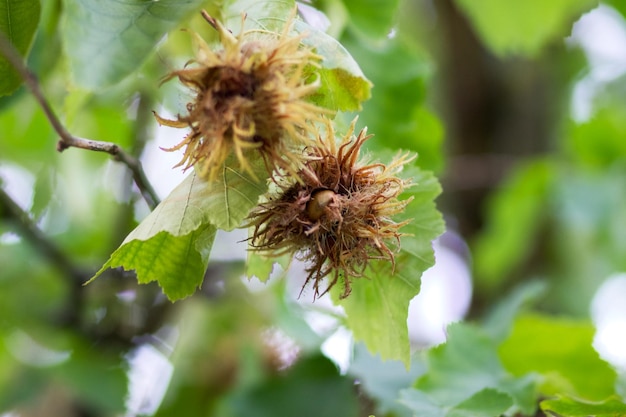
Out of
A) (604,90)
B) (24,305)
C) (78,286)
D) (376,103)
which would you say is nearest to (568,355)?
(376,103)

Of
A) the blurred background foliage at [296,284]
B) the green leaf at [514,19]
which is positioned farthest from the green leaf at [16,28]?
the green leaf at [514,19]

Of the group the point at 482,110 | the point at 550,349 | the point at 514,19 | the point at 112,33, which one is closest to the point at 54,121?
the point at 112,33

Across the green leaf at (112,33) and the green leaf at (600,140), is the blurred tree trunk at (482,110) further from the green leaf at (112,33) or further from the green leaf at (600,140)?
the green leaf at (112,33)

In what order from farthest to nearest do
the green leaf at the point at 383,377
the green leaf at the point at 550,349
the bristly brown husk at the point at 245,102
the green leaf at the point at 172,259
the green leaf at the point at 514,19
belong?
1. the green leaf at the point at 514,19
2. the green leaf at the point at 550,349
3. the green leaf at the point at 383,377
4. the green leaf at the point at 172,259
5. the bristly brown husk at the point at 245,102

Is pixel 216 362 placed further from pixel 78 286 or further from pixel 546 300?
pixel 546 300

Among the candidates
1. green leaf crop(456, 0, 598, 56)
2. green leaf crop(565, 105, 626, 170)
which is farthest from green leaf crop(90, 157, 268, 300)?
green leaf crop(565, 105, 626, 170)

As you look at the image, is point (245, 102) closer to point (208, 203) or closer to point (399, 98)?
point (208, 203)

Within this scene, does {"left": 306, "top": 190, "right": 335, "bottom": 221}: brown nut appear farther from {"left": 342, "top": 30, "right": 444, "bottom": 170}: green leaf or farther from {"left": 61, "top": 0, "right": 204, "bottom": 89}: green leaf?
{"left": 342, "top": 30, "right": 444, "bottom": 170}: green leaf
